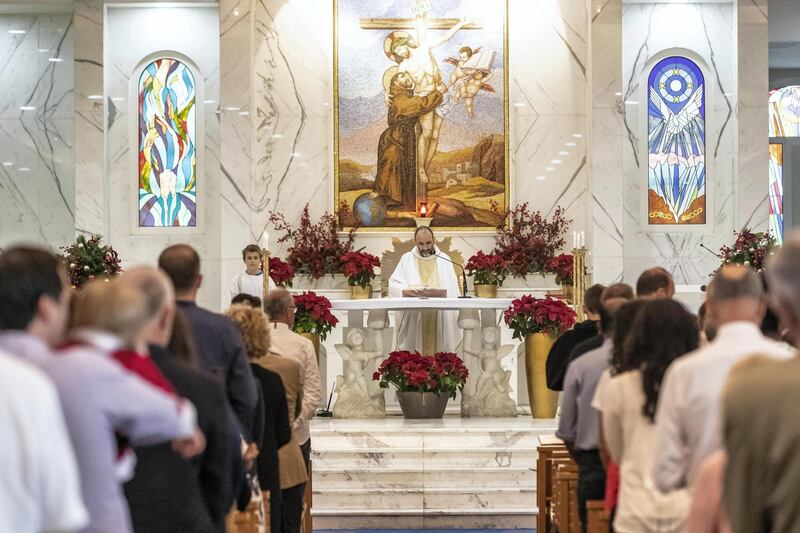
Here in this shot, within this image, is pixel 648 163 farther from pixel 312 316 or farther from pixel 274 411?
pixel 274 411

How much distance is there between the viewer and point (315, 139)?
1672 centimetres

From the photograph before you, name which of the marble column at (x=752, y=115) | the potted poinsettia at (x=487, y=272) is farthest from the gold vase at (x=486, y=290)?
the marble column at (x=752, y=115)

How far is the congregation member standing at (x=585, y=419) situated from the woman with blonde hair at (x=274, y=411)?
1.50m

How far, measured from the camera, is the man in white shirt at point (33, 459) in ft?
9.07

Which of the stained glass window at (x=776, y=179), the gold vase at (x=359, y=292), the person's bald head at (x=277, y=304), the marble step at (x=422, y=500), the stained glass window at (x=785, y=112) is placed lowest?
the marble step at (x=422, y=500)

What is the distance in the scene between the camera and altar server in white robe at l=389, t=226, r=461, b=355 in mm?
14250

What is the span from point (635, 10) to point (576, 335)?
9.57m

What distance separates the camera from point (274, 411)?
6.78 m

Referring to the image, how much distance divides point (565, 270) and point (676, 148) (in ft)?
10.6

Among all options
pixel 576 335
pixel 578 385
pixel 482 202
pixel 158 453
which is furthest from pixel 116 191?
pixel 158 453

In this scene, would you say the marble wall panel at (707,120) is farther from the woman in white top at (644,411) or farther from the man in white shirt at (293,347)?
the woman in white top at (644,411)

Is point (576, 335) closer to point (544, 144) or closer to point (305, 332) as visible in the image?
point (305, 332)

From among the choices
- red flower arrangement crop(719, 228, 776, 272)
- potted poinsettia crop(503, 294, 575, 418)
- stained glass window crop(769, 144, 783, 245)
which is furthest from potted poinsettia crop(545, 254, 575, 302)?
stained glass window crop(769, 144, 783, 245)

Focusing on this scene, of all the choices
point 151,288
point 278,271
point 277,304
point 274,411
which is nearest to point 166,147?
point 278,271
